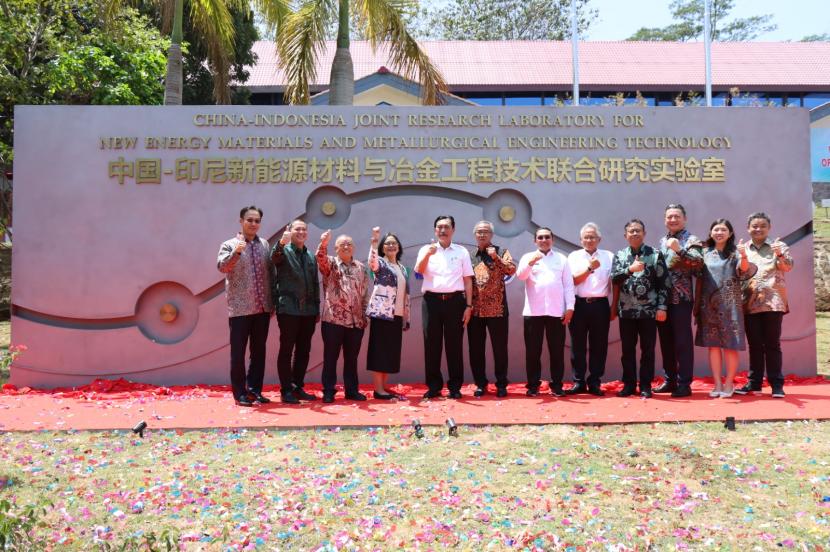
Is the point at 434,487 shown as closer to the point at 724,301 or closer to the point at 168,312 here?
the point at 724,301

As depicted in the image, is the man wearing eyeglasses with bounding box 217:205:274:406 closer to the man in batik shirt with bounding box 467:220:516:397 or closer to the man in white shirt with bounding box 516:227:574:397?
the man in batik shirt with bounding box 467:220:516:397

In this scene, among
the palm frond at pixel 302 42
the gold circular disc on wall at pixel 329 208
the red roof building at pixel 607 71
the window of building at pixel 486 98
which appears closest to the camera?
the gold circular disc on wall at pixel 329 208

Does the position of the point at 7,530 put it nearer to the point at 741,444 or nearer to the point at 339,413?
the point at 339,413

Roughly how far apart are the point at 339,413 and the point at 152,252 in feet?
7.97

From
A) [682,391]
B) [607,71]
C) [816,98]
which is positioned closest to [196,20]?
[682,391]

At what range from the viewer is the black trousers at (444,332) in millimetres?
5098

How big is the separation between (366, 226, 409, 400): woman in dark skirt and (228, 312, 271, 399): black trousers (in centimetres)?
77

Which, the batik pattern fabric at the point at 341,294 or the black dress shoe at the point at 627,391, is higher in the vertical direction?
the batik pattern fabric at the point at 341,294

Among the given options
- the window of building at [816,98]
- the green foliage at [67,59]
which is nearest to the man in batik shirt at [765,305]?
the green foliage at [67,59]

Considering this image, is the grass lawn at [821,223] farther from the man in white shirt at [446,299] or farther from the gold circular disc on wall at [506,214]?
the man in white shirt at [446,299]

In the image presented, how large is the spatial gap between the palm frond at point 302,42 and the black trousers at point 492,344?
194 inches

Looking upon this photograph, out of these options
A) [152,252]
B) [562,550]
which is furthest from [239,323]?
[562,550]

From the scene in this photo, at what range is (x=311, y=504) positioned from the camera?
305 centimetres

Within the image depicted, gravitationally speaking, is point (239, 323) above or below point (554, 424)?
above
